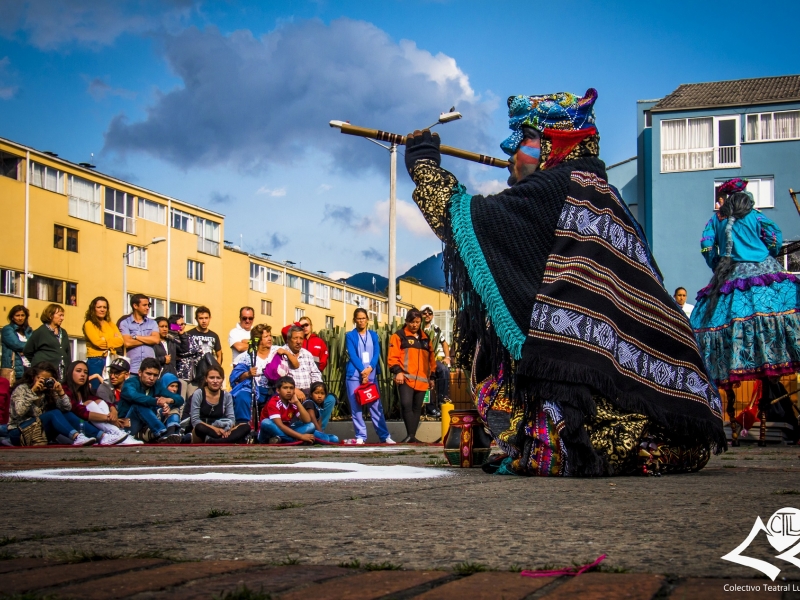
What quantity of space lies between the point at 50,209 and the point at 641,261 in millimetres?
42974

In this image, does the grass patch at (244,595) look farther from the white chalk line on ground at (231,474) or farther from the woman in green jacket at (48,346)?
the woman in green jacket at (48,346)

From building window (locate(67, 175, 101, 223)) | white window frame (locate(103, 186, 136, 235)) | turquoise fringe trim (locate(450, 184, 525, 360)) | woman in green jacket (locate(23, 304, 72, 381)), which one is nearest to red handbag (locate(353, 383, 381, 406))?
woman in green jacket (locate(23, 304, 72, 381))

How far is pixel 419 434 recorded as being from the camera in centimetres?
1475

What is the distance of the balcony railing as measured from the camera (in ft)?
193

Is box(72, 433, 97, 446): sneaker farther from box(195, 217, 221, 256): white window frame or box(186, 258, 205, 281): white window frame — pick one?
box(195, 217, 221, 256): white window frame

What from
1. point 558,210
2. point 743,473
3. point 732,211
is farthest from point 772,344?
point 558,210

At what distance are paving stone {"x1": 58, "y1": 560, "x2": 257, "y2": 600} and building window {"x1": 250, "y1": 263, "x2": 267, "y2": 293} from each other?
65.9 metres

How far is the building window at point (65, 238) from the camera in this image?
149 feet

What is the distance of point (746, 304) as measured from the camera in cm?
913

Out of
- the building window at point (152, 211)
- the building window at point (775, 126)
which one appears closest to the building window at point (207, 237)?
the building window at point (152, 211)

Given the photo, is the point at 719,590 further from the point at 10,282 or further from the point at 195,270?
the point at 195,270

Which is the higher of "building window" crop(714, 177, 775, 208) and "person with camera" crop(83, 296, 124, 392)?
"building window" crop(714, 177, 775, 208)

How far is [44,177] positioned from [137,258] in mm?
7873

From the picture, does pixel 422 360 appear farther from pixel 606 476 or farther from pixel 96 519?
pixel 96 519
